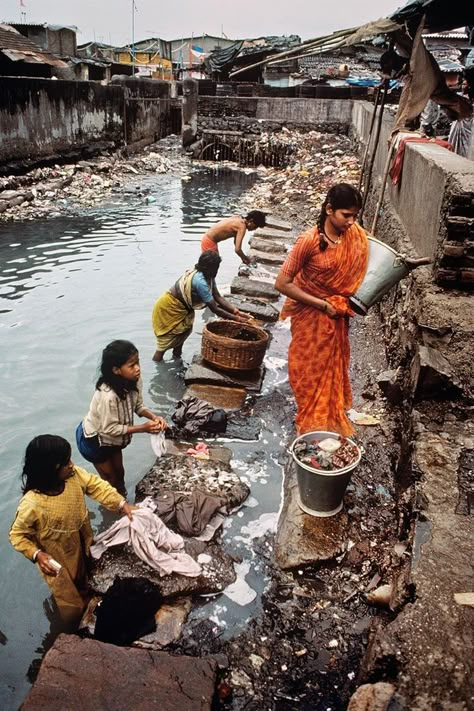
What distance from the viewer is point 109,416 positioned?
316cm

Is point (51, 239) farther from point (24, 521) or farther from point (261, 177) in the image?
point (261, 177)

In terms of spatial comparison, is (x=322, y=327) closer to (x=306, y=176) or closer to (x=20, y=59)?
(x=306, y=176)

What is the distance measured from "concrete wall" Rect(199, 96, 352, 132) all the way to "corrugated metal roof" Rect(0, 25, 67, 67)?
6.53m

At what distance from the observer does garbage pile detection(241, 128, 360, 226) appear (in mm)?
12979

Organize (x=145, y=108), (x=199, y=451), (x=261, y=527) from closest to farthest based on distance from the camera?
(x=261, y=527) < (x=199, y=451) < (x=145, y=108)

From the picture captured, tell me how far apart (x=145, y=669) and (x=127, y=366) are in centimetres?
159

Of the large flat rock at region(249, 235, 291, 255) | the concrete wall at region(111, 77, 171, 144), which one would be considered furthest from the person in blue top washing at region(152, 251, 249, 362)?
the concrete wall at region(111, 77, 171, 144)

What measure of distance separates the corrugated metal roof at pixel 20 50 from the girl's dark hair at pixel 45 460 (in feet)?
65.6

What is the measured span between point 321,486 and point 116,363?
58.2 inches

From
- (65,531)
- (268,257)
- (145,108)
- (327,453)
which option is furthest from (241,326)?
(145,108)

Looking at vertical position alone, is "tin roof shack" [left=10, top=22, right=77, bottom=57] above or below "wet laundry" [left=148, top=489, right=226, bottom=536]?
above

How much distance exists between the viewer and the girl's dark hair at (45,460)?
8.11ft

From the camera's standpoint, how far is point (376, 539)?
3.20 meters

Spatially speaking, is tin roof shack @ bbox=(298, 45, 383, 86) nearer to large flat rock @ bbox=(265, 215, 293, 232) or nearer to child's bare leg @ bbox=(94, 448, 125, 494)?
large flat rock @ bbox=(265, 215, 293, 232)
